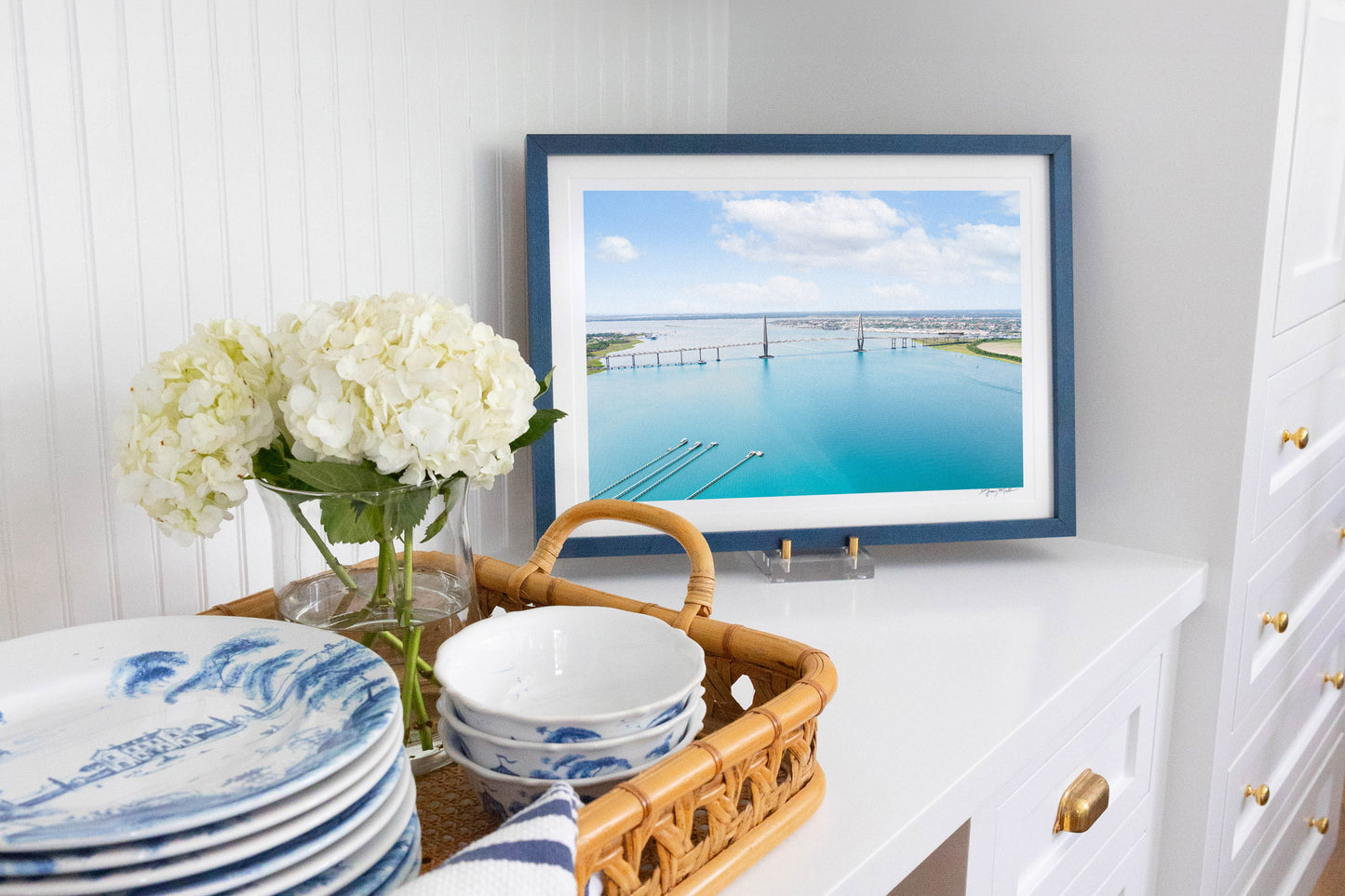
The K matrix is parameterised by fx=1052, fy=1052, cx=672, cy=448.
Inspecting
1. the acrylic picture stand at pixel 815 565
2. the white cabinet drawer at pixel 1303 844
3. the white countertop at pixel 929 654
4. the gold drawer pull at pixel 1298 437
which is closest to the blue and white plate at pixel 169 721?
the white countertop at pixel 929 654

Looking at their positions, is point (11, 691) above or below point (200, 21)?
below

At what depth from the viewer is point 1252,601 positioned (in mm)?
1217

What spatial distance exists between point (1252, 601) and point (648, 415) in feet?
2.40

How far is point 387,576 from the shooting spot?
2.34ft

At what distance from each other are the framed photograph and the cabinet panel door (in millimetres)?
230

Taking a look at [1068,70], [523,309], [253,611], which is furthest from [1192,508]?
[253,611]

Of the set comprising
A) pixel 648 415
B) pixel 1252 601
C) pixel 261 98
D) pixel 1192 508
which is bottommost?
pixel 1252 601

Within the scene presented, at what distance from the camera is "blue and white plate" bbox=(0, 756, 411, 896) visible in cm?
42

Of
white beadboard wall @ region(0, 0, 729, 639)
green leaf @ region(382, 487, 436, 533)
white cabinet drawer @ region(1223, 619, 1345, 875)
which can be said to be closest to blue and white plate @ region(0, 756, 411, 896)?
green leaf @ region(382, 487, 436, 533)

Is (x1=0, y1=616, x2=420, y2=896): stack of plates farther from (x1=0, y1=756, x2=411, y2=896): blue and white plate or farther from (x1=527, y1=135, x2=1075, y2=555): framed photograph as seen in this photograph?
(x1=527, y1=135, x2=1075, y2=555): framed photograph

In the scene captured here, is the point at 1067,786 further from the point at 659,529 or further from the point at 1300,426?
the point at 1300,426

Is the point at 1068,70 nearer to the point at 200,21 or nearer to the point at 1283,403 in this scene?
the point at 1283,403

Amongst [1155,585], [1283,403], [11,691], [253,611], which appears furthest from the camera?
[1283,403]

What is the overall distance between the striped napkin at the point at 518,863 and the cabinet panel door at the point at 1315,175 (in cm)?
102
